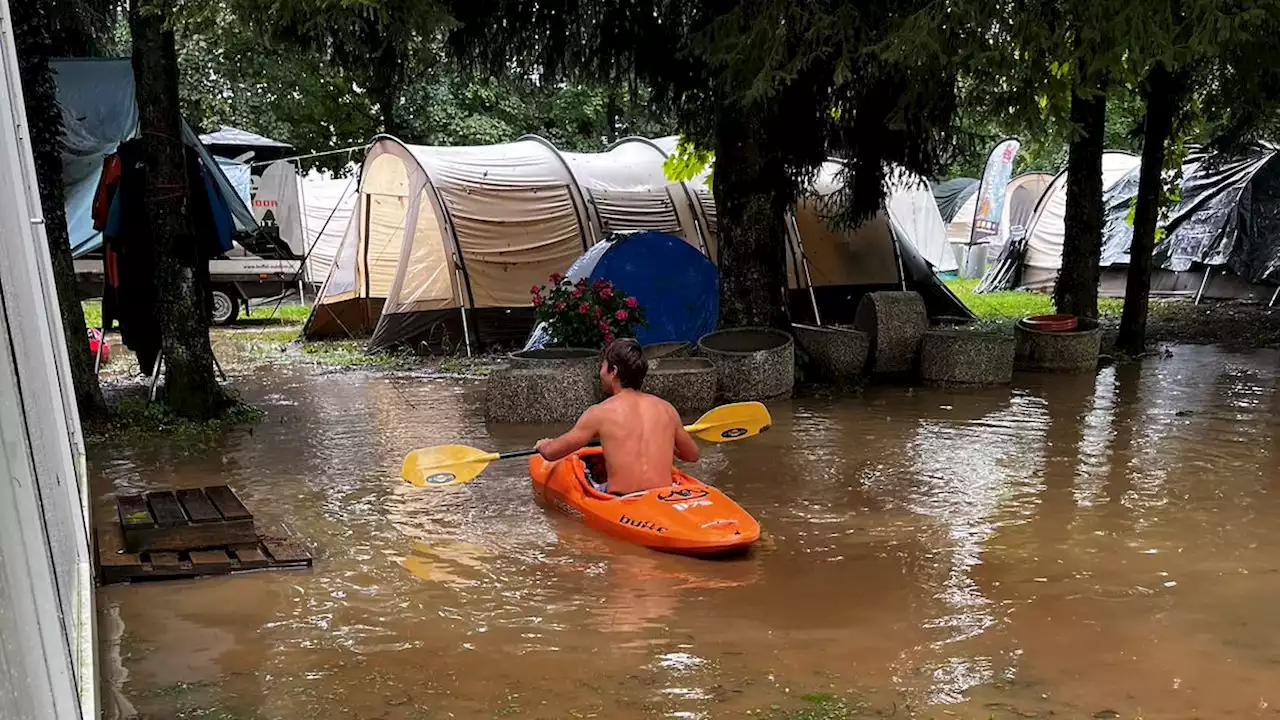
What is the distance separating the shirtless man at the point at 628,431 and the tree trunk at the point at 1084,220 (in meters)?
7.93

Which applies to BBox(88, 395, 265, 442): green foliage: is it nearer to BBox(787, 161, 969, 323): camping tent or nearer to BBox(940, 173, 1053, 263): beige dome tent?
BBox(787, 161, 969, 323): camping tent

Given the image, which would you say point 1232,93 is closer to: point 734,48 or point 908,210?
point 734,48

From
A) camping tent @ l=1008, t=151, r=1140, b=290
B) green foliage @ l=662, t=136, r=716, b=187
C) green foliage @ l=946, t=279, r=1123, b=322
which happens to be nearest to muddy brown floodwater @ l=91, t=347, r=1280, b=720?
green foliage @ l=662, t=136, r=716, b=187

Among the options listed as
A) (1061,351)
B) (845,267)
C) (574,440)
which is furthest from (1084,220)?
(574,440)

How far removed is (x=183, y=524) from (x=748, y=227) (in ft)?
21.1

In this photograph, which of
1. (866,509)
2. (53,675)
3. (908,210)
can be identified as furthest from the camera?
(908,210)

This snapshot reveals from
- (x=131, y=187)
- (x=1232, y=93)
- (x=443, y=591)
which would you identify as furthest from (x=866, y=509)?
(x=1232, y=93)

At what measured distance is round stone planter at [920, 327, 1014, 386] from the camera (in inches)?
432

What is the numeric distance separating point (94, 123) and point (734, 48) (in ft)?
24.0

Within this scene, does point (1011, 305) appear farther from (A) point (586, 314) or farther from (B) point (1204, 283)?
(A) point (586, 314)

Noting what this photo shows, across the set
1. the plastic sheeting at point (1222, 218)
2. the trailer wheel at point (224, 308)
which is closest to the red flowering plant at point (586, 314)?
the trailer wheel at point (224, 308)

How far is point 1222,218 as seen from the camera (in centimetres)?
1869

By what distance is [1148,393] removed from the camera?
409 inches

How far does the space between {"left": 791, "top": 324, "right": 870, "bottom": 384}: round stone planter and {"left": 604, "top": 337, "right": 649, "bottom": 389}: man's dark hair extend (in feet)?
17.4
